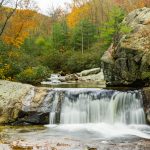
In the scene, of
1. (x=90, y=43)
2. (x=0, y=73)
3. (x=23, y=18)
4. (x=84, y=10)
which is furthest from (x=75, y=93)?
(x=84, y=10)

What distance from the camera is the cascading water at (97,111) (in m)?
14.4

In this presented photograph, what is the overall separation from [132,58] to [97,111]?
3946 mm

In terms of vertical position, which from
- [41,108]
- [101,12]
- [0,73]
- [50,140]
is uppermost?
[101,12]

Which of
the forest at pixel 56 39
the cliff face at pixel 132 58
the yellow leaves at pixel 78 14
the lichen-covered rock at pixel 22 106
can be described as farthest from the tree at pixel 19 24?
the yellow leaves at pixel 78 14

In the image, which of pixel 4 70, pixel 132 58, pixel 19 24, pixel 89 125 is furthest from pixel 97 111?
pixel 19 24

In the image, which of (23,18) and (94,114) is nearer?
(94,114)

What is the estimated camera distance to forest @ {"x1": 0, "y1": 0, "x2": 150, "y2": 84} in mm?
22562

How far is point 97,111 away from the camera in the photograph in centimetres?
1534

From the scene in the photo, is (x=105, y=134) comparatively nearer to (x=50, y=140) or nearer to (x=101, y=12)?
(x=50, y=140)

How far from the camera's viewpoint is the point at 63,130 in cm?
1380

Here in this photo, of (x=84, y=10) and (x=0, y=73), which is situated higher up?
(x=84, y=10)

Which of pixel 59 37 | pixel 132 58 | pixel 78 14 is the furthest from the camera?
pixel 78 14

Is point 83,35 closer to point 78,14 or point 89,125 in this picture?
point 78,14

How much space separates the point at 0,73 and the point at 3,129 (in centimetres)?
720
